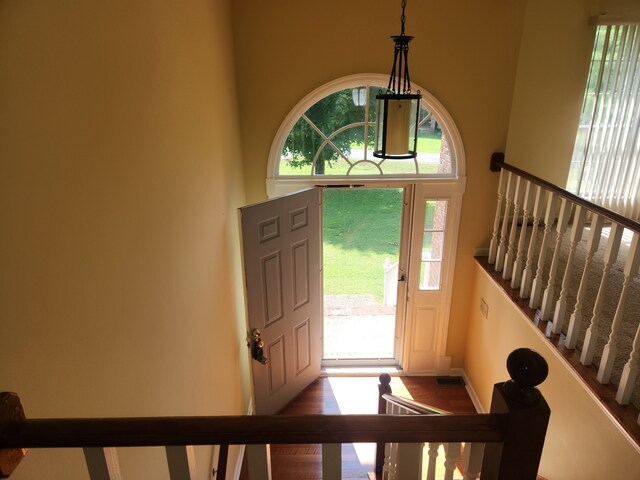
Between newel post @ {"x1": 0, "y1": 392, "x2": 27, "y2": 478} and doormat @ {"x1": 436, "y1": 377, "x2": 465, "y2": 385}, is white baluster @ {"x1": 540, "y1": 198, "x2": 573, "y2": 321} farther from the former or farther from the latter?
newel post @ {"x1": 0, "y1": 392, "x2": 27, "y2": 478}

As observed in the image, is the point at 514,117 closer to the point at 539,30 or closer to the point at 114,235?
the point at 539,30

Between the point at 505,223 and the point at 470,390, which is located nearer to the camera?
the point at 505,223

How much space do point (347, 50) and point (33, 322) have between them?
320cm

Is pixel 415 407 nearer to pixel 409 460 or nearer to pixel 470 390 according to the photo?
pixel 409 460

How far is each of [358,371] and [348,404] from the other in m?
0.51

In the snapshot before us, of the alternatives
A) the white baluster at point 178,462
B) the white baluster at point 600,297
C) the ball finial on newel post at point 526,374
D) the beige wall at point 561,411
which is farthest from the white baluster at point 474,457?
the white baluster at point 600,297

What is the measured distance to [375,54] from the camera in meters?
3.58

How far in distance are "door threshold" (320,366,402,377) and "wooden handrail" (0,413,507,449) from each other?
12.5ft

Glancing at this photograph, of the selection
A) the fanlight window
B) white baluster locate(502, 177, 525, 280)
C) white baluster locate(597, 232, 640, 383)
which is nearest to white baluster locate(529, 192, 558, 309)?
white baluster locate(502, 177, 525, 280)

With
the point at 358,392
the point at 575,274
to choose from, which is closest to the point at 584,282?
the point at 575,274

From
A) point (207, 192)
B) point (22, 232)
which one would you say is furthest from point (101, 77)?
point (207, 192)

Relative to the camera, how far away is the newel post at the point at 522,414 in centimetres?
91

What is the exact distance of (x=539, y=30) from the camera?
3.61m

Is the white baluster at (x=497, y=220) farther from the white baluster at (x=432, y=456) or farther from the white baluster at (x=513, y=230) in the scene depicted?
the white baluster at (x=432, y=456)
